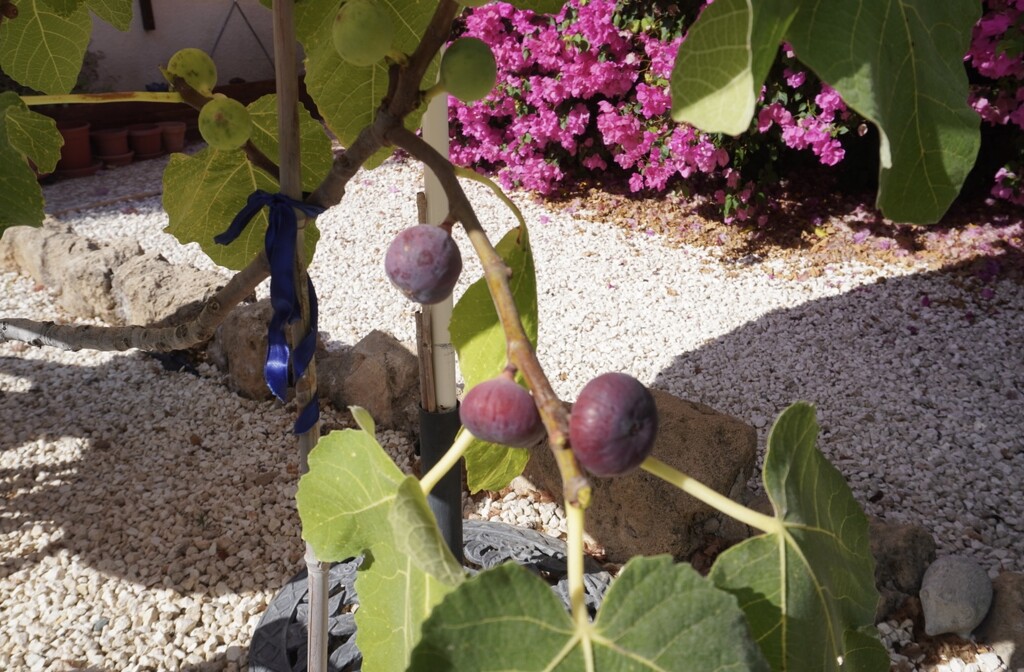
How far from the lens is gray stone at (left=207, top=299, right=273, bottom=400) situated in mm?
3115

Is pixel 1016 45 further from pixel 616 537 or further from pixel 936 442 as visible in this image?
pixel 616 537

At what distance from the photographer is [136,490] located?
275 centimetres

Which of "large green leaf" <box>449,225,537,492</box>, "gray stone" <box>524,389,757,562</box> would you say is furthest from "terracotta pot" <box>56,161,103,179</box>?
"large green leaf" <box>449,225,537,492</box>

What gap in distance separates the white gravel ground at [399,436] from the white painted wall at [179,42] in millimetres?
2899

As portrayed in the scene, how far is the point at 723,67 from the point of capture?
0.39 metres

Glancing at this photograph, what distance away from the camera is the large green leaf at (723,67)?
1.23ft

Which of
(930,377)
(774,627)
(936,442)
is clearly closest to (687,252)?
(930,377)

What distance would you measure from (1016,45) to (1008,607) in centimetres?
248

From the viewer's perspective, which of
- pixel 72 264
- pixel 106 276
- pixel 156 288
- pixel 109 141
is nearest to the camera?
pixel 156 288

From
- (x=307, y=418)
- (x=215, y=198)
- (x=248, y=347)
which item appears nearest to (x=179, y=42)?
(x=248, y=347)

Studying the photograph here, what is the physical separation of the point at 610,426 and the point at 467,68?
0.26m

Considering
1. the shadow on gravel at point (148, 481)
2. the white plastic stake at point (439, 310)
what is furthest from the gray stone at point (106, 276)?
the white plastic stake at point (439, 310)

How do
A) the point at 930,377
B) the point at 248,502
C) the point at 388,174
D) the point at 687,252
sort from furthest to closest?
the point at 388,174, the point at 687,252, the point at 930,377, the point at 248,502

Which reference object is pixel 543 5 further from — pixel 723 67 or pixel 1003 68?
pixel 1003 68
